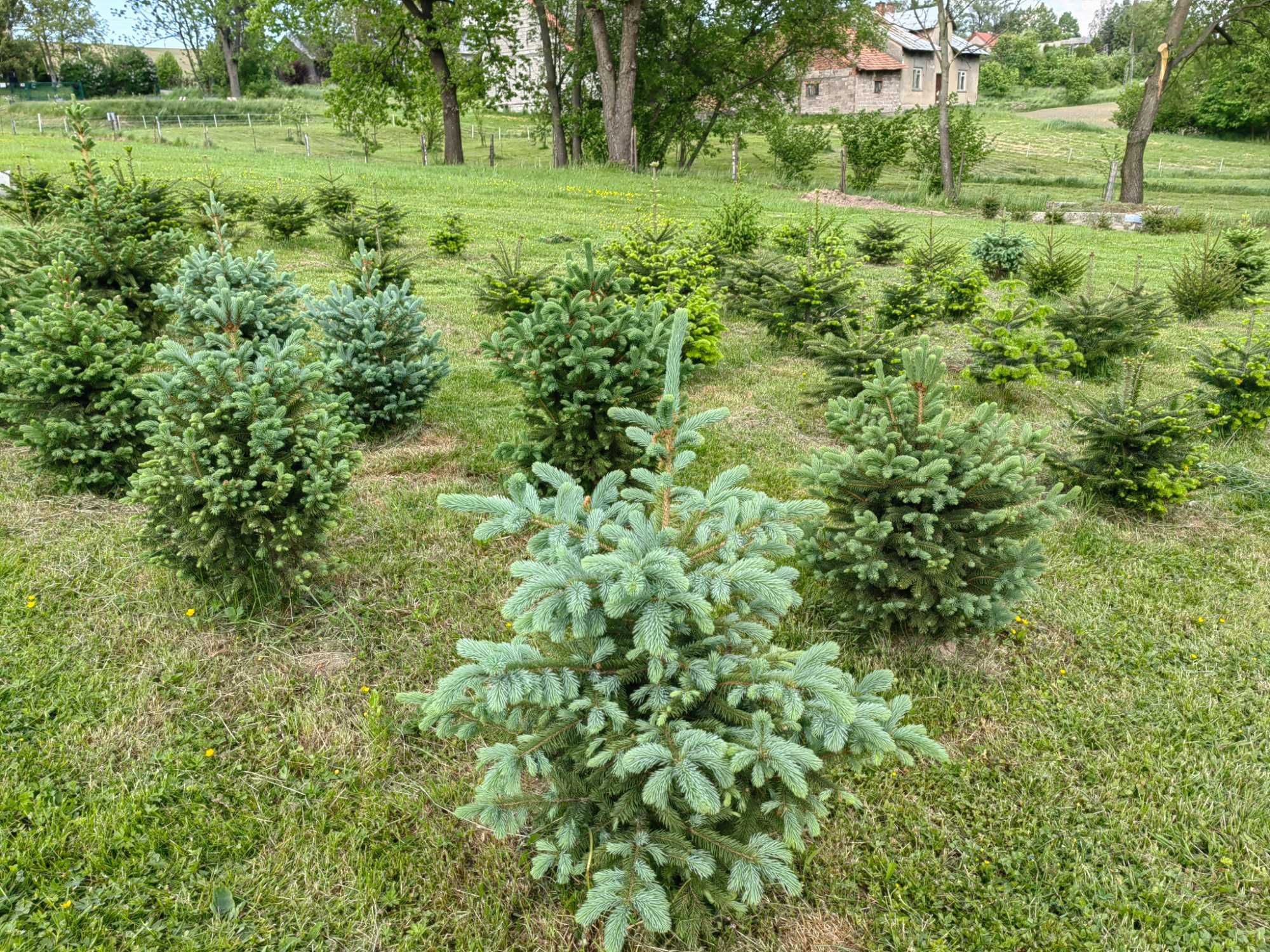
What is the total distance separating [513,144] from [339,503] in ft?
128

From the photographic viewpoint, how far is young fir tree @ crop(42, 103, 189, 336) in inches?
215

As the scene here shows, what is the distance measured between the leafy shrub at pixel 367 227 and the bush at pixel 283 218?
40cm

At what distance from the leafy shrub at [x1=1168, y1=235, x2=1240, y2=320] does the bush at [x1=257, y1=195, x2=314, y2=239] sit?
1205 cm

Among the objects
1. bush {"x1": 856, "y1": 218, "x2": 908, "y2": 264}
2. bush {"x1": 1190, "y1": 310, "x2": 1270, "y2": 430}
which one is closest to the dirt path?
bush {"x1": 856, "y1": 218, "x2": 908, "y2": 264}

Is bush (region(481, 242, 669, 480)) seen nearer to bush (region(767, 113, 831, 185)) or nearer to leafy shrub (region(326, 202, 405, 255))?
leafy shrub (region(326, 202, 405, 255))

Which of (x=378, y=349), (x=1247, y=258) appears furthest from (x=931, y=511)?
(x=1247, y=258)

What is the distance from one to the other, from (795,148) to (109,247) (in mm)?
23780

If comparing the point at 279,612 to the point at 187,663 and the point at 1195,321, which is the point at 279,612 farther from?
the point at 1195,321

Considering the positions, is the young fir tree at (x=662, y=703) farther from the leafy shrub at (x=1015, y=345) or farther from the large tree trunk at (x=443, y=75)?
the large tree trunk at (x=443, y=75)

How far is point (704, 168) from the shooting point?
3002 cm

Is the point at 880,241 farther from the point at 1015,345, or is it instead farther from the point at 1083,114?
the point at 1083,114

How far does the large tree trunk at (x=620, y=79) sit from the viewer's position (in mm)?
21406

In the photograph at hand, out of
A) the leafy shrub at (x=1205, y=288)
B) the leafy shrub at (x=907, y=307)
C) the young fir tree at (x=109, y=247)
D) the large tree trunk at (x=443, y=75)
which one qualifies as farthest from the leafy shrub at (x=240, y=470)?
the large tree trunk at (x=443, y=75)

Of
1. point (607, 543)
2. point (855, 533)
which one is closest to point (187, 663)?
point (607, 543)
